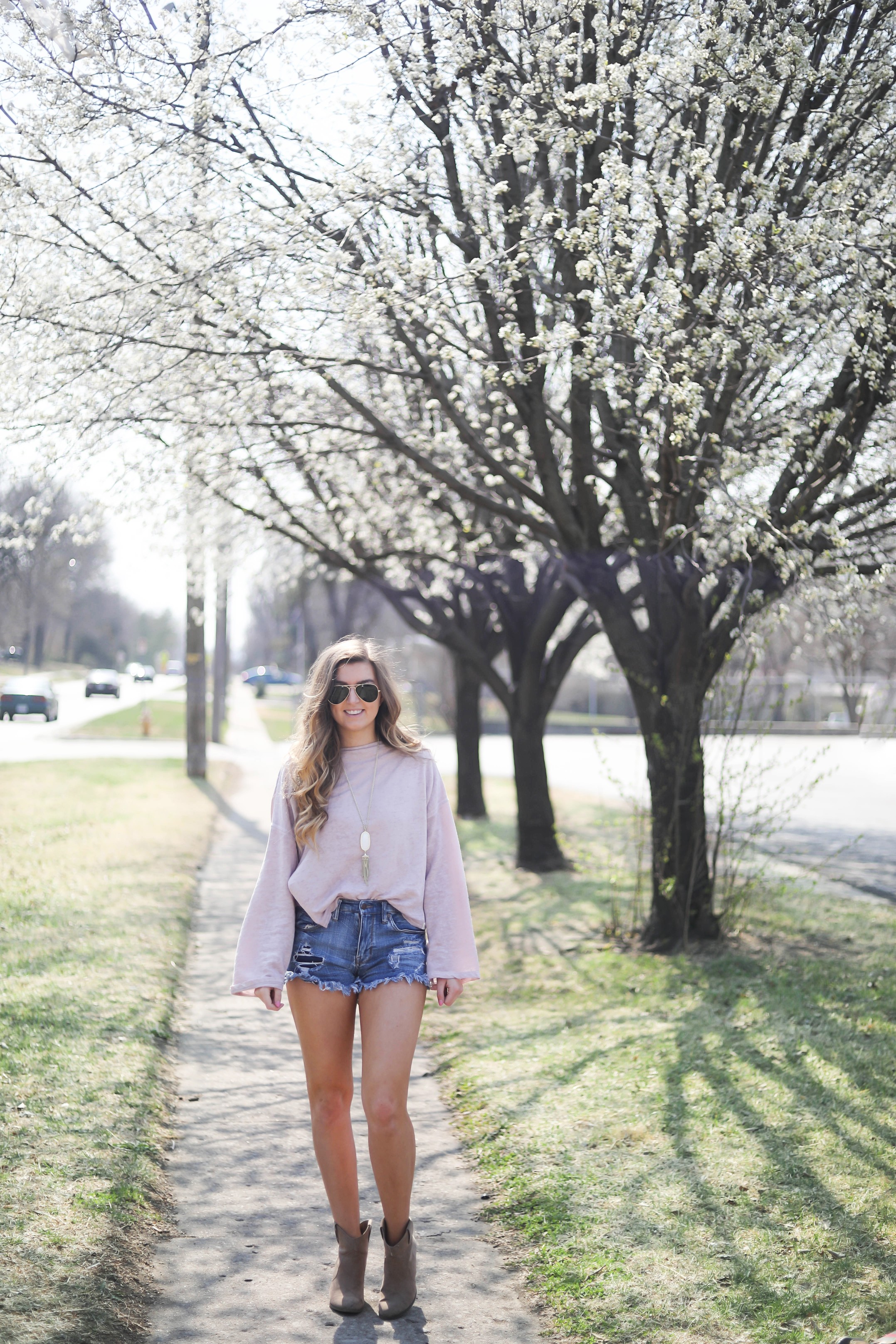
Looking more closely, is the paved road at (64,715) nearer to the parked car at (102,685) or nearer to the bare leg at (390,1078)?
the parked car at (102,685)

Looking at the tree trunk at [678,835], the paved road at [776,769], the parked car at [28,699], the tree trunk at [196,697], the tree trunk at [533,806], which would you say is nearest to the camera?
the tree trunk at [678,835]

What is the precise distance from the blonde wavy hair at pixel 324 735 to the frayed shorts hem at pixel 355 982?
1.24 ft

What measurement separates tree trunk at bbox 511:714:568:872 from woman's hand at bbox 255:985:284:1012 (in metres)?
9.56

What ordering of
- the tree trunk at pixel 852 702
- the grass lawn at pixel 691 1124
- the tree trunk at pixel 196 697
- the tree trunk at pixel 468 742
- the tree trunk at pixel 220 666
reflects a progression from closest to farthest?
the grass lawn at pixel 691 1124 < the tree trunk at pixel 852 702 < the tree trunk at pixel 468 742 < the tree trunk at pixel 196 697 < the tree trunk at pixel 220 666

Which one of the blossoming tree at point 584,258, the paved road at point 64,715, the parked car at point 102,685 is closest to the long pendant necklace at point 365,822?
the blossoming tree at point 584,258

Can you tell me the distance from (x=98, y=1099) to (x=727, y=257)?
523 cm

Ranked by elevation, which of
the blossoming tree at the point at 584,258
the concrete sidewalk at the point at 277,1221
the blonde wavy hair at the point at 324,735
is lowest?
the concrete sidewalk at the point at 277,1221

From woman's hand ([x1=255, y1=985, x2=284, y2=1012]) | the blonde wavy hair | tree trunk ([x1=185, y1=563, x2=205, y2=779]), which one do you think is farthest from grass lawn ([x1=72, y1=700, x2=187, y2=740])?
woman's hand ([x1=255, y1=985, x2=284, y2=1012])

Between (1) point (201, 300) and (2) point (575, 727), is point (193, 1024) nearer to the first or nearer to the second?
(1) point (201, 300)

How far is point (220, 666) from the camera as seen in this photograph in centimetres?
3123

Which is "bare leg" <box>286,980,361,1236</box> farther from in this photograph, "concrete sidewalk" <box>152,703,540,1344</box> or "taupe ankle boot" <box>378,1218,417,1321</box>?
"concrete sidewalk" <box>152,703,540,1344</box>

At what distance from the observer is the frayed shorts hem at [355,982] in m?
3.37

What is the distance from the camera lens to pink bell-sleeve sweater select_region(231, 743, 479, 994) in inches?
135

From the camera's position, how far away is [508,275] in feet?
24.0
